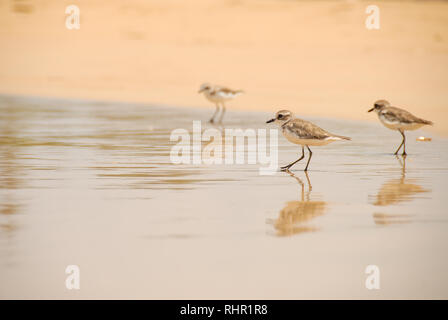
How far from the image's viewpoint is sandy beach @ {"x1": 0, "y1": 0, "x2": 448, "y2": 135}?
2295 cm

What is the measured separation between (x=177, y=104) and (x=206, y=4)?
17.4 meters

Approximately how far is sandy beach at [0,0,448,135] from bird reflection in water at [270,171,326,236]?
320 inches

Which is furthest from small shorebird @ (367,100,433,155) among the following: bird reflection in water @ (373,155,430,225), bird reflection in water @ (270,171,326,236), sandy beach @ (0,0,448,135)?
bird reflection in water @ (270,171,326,236)

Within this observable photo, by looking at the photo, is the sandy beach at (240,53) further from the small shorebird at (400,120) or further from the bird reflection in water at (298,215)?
the bird reflection in water at (298,215)

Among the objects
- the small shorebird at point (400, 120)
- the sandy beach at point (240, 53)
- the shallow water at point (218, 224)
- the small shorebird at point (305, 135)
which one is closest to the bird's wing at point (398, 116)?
the small shorebird at point (400, 120)

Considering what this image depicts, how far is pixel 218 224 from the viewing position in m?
8.02

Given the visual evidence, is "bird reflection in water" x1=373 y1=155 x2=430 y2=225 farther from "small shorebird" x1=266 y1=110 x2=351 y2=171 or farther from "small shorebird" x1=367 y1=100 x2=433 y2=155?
"small shorebird" x1=367 y1=100 x2=433 y2=155

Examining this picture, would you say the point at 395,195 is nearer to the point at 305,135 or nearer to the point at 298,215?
the point at 298,215

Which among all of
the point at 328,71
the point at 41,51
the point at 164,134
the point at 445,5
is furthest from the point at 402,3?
the point at 164,134

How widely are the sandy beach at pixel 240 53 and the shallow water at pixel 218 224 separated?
662 cm

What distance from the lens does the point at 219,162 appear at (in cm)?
1223

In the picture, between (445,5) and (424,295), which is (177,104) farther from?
(445,5)

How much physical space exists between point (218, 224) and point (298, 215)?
3.02ft

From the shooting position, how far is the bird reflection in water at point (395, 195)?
8.29m
